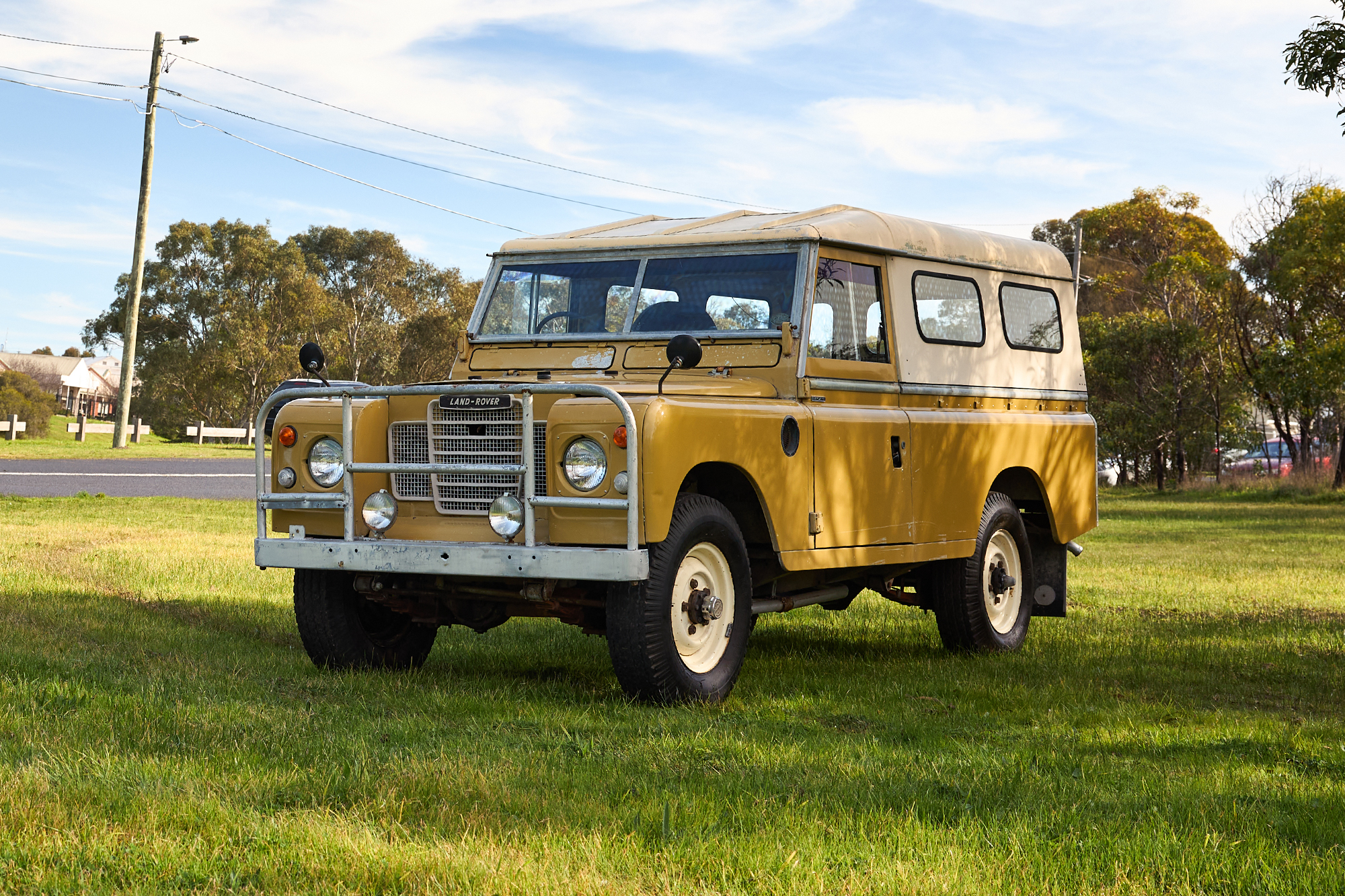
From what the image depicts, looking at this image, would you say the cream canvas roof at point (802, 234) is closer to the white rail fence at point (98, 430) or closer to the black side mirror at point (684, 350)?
the black side mirror at point (684, 350)

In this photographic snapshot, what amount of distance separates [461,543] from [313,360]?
5.72ft

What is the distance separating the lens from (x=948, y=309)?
29.2 ft

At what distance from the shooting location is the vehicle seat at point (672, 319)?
25.4 feet

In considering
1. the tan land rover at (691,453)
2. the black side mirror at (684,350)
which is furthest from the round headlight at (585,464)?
the black side mirror at (684,350)

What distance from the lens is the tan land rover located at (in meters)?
6.35

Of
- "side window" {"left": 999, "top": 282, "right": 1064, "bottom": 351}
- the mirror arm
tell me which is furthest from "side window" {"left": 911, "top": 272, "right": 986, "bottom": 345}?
the mirror arm

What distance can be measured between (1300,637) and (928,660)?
10.1 ft

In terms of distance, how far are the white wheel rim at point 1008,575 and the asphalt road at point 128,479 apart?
14.6 meters

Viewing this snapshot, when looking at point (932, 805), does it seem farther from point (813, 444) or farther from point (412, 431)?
point (412, 431)

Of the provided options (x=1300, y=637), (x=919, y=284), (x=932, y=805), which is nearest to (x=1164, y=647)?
(x=1300, y=637)

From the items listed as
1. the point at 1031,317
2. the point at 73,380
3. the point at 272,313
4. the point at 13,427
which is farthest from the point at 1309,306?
the point at 73,380

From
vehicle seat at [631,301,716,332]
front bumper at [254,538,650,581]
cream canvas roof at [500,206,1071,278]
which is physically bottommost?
front bumper at [254,538,650,581]

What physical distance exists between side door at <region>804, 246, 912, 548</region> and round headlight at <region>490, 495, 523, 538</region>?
166 cm

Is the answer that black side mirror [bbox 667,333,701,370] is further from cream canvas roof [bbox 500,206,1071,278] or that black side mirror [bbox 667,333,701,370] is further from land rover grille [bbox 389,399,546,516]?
cream canvas roof [bbox 500,206,1071,278]
